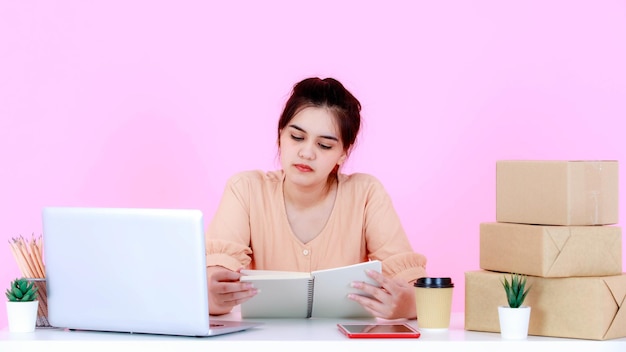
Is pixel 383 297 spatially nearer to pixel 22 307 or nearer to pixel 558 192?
pixel 558 192

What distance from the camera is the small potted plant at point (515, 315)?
6.89ft

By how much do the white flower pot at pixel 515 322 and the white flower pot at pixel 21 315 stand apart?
1032 millimetres

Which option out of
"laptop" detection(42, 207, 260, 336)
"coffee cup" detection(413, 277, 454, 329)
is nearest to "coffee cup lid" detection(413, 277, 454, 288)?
"coffee cup" detection(413, 277, 454, 329)

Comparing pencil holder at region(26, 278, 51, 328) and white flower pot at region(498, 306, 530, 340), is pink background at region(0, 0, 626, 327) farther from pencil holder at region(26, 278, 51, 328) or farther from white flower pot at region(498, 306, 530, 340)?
white flower pot at region(498, 306, 530, 340)

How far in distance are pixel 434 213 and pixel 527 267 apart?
1991 millimetres

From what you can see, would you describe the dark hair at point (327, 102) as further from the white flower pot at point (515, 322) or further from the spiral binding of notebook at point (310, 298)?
the white flower pot at point (515, 322)

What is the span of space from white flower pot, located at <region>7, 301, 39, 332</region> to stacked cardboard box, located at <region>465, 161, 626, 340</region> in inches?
38.6

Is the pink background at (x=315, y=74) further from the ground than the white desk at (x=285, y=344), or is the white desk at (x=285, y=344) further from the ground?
the pink background at (x=315, y=74)

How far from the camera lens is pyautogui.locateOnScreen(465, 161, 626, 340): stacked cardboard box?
2.11 m

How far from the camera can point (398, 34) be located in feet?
13.6

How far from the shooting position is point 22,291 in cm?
222

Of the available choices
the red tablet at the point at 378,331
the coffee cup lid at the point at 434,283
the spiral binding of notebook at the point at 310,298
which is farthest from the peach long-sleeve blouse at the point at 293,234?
the red tablet at the point at 378,331

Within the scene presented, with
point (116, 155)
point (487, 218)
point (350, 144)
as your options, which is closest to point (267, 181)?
point (350, 144)

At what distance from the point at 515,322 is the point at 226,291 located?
0.76 meters
